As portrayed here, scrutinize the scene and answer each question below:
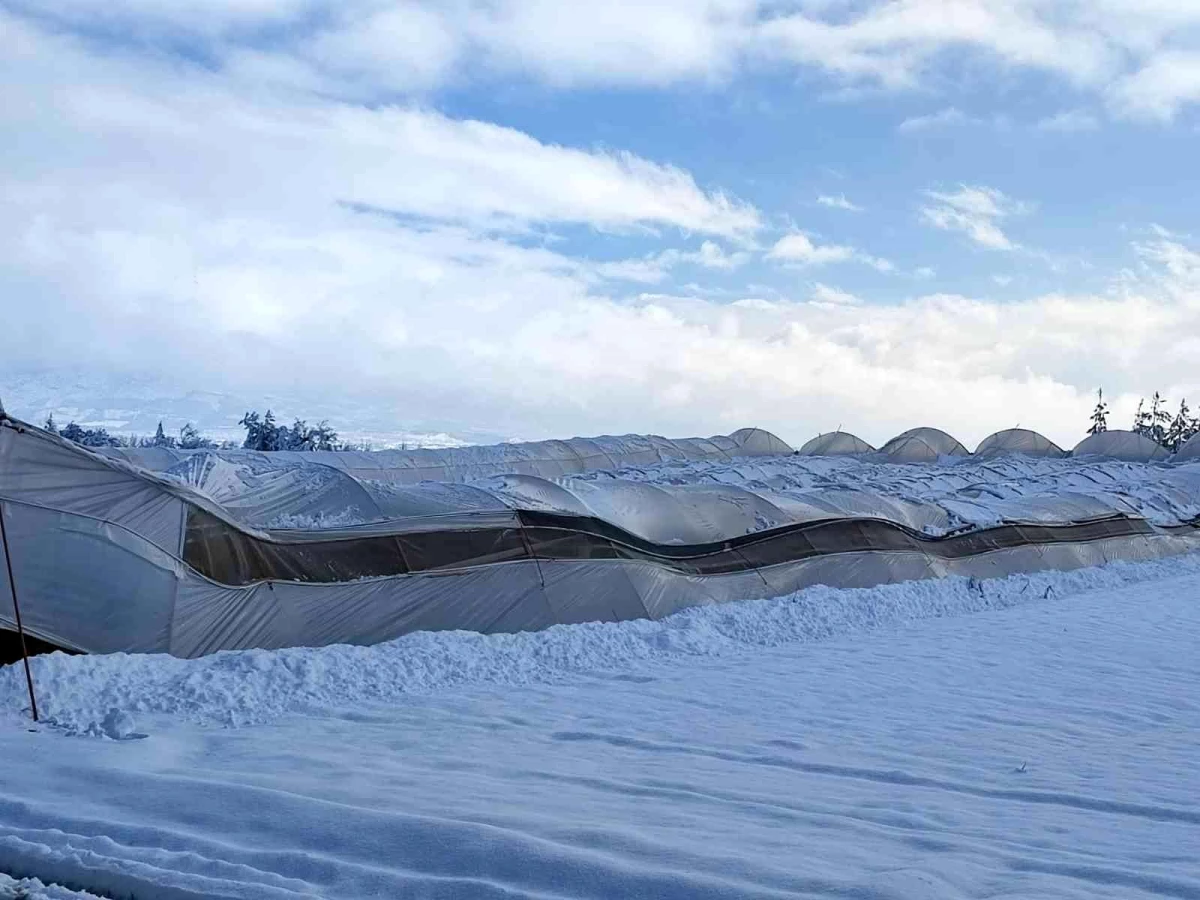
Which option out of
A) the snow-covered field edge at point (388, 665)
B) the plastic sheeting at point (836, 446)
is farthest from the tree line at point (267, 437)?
the snow-covered field edge at point (388, 665)

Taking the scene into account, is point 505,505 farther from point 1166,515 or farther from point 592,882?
point 1166,515

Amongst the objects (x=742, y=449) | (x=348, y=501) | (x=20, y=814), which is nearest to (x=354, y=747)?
(x=20, y=814)

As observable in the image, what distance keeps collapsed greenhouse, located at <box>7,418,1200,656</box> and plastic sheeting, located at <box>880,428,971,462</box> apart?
1833cm

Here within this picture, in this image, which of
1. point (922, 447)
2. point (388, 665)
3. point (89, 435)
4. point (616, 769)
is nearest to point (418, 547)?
point (388, 665)

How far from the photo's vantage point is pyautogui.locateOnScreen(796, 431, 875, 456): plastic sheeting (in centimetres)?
4434

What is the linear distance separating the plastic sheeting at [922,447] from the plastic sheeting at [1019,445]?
2.89ft

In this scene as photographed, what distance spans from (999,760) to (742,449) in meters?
34.2

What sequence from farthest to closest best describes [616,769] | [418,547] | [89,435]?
[89,435] < [418,547] < [616,769]

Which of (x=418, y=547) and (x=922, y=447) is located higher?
(x=922, y=447)

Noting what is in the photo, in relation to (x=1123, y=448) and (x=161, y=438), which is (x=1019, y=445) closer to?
(x=1123, y=448)

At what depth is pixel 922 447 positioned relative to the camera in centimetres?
4228

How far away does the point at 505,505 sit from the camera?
47.9 ft

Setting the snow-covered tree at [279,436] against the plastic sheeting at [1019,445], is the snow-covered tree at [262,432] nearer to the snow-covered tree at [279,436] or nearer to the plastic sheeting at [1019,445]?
the snow-covered tree at [279,436]

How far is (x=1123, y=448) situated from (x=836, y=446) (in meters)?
10.8
